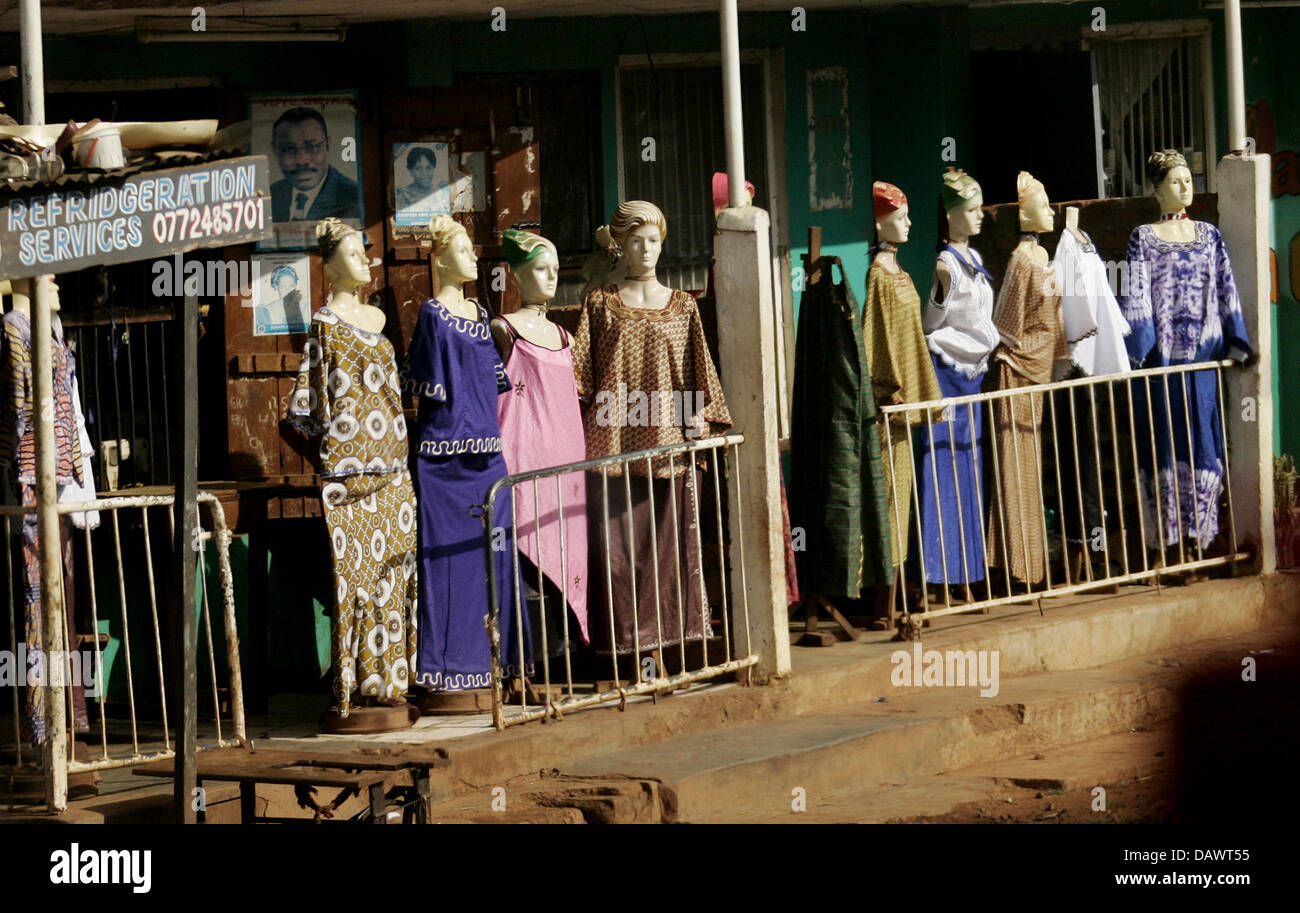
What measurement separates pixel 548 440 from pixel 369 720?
140cm

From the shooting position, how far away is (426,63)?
396 inches

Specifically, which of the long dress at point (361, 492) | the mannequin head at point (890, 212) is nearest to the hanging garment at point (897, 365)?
the mannequin head at point (890, 212)

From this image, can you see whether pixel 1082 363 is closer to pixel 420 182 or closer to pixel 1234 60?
pixel 1234 60

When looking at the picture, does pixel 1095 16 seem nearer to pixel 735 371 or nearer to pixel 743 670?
pixel 735 371

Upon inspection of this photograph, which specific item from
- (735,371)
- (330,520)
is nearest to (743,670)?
(735,371)

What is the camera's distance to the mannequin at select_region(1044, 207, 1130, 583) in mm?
9773

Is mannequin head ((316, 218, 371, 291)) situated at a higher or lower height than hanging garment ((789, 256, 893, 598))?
higher

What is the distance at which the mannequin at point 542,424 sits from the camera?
324 inches

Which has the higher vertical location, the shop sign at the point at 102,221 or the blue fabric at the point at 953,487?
the shop sign at the point at 102,221

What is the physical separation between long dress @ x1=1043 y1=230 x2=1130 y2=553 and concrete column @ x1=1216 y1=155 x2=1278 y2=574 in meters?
0.72

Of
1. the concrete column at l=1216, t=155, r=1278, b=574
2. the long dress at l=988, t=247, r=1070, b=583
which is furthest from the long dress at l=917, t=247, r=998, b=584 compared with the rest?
the concrete column at l=1216, t=155, r=1278, b=574

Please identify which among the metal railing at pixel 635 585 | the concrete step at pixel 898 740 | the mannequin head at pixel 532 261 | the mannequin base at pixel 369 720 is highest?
the mannequin head at pixel 532 261

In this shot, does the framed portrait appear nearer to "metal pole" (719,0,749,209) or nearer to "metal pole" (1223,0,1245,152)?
"metal pole" (719,0,749,209)

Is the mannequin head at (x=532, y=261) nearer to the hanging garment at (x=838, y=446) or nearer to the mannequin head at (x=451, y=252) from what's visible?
the mannequin head at (x=451, y=252)
